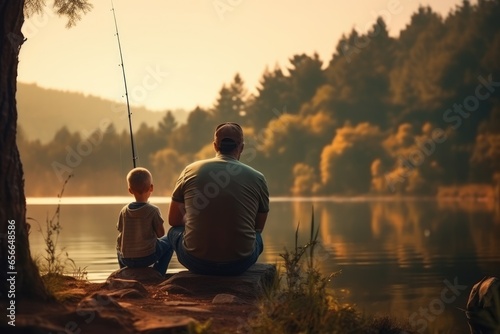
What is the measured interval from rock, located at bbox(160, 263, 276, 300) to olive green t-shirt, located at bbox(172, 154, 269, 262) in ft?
0.57

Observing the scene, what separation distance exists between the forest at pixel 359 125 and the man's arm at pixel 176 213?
38584 millimetres

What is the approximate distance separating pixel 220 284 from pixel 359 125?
5065 centimetres

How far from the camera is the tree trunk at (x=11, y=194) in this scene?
5.18 metres

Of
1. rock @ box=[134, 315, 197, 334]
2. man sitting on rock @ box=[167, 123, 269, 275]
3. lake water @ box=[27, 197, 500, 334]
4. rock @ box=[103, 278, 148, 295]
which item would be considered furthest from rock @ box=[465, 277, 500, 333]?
rock @ box=[134, 315, 197, 334]

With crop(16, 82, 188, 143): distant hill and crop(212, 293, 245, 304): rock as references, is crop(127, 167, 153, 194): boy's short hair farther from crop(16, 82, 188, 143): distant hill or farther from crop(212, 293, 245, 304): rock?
crop(16, 82, 188, 143): distant hill

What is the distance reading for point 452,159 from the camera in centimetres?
4762

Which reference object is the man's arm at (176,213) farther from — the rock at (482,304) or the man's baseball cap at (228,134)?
the rock at (482,304)

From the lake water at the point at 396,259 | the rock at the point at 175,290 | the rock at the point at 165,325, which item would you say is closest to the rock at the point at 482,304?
the lake water at the point at 396,259

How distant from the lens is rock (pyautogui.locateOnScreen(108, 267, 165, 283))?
690 centimetres

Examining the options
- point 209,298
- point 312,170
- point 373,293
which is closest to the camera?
point 209,298

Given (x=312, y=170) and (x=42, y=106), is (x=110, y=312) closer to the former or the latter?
(x=312, y=170)

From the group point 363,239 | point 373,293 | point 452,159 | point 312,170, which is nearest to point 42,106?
point 312,170

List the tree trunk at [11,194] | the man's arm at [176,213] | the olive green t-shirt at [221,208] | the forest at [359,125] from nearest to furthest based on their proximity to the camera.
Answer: the tree trunk at [11,194] < the olive green t-shirt at [221,208] < the man's arm at [176,213] < the forest at [359,125]

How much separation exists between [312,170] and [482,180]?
12.9 metres
